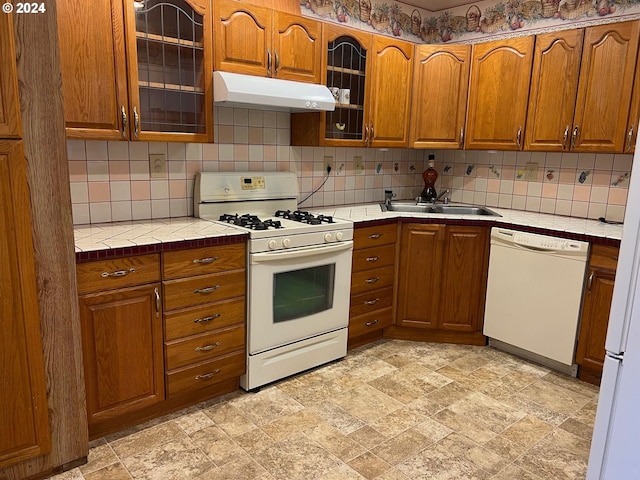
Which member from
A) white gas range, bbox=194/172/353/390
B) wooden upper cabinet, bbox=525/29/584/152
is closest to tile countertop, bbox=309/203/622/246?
white gas range, bbox=194/172/353/390

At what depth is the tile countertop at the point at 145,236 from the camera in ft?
6.60

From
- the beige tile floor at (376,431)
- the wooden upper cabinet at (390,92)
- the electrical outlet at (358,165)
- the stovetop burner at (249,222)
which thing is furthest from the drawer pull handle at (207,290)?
the electrical outlet at (358,165)

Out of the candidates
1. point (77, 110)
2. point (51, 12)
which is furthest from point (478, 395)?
point (51, 12)

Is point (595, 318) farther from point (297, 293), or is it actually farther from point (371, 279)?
point (297, 293)

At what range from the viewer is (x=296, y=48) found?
9.07 ft

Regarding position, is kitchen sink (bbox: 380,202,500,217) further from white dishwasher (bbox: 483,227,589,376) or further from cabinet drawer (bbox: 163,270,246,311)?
cabinet drawer (bbox: 163,270,246,311)

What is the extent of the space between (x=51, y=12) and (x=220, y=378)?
1.79m

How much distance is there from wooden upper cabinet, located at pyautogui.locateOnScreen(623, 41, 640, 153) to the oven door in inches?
67.3

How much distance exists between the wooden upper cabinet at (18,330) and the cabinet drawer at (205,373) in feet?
1.94

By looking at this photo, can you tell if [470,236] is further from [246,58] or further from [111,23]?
→ [111,23]

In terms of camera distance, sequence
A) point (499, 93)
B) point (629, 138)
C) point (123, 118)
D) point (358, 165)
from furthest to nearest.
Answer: point (358, 165)
point (499, 93)
point (629, 138)
point (123, 118)

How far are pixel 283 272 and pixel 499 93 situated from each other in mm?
1954

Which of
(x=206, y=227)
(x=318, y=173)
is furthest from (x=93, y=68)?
(x=318, y=173)

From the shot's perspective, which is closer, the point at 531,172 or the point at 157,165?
the point at 157,165
